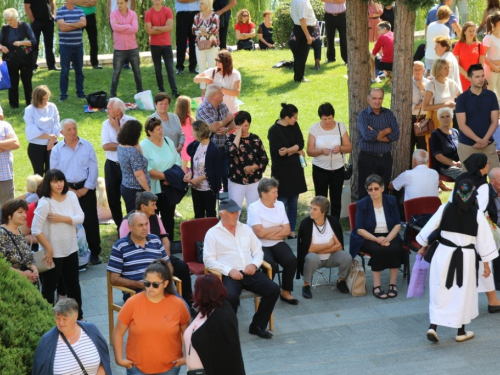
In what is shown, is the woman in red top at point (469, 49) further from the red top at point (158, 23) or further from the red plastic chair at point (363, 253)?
the red plastic chair at point (363, 253)

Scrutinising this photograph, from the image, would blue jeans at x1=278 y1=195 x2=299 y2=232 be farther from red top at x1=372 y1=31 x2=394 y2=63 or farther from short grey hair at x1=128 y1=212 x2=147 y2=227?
red top at x1=372 y1=31 x2=394 y2=63

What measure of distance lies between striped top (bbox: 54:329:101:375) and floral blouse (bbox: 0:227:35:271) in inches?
78.8

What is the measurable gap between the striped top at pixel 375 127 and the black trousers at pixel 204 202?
2175mm

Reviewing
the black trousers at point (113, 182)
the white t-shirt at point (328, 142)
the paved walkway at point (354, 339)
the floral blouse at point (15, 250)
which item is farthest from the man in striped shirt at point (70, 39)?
the floral blouse at point (15, 250)

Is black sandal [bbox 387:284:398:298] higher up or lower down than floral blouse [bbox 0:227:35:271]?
lower down

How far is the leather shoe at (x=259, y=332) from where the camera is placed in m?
9.12

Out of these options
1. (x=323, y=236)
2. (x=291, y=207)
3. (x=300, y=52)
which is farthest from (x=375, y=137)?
(x=300, y=52)

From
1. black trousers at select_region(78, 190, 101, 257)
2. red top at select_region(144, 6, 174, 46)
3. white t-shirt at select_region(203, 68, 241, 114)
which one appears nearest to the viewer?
black trousers at select_region(78, 190, 101, 257)

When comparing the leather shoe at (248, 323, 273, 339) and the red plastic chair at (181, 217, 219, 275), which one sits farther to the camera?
the red plastic chair at (181, 217, 219, 275)

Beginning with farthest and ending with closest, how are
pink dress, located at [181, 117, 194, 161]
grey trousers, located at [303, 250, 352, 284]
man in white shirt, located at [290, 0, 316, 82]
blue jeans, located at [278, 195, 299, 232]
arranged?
man in white shirt, located at [290, 0, 316, 82] < pink dress, located at [181, 117, 194, 161] < blue jeans, located at [278, 195, 299, 232] < grey trousers, located at [303, 250, 352, 284]

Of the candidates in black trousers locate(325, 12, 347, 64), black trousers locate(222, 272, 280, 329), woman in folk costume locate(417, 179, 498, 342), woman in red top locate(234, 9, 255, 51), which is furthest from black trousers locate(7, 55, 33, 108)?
woman in folk costume locate(417, 179, 498, 342)

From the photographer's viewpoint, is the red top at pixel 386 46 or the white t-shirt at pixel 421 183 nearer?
the white t-shirt at pixel 421 183

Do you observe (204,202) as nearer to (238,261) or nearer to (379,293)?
(238,261)

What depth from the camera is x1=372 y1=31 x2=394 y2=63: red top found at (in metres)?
17.2
